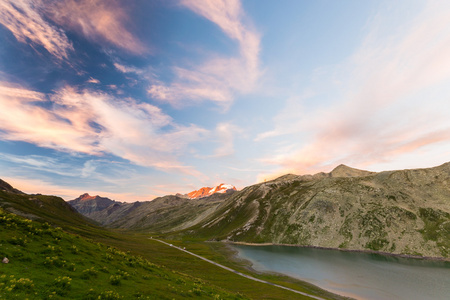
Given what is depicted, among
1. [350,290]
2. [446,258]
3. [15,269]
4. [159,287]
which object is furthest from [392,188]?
[15,269]

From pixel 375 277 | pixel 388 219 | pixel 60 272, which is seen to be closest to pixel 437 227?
pixel 388 219

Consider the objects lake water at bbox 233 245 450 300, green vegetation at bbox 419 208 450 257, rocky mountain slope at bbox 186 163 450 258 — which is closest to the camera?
lake water at bbox 233 245 450 300

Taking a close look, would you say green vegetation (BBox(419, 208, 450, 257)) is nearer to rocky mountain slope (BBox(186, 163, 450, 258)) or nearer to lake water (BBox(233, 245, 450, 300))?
rocky mountain slope (BBox(186, 163, 450, 258))

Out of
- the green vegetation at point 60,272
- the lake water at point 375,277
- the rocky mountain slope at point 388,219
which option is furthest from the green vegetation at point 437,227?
the green vegetation at point 60,272

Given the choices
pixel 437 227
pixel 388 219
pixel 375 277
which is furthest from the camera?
pixel 388 219

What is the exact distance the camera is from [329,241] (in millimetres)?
163125

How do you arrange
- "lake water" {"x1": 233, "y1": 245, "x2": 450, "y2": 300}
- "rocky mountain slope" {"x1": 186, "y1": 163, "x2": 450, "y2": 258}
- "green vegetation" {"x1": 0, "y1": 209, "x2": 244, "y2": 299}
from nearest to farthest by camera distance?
1. "green vegetation" {"x1": 0, "y1": 209, "x2": 244, "y2": 299}
2. "lake water" {"x1": 233, "y1": 245, "x2": 450, "y2": 300}
3. "rocky mountain slope" {"x1": 186, "y1": 163, "x2": 450, "y2": 258}

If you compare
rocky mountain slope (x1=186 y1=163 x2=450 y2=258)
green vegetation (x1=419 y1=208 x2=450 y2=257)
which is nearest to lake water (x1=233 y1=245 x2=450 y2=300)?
green vegetation (x1=419 y1=208 x2=450 y2=257)

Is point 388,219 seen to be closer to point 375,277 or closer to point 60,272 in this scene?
point 375,277

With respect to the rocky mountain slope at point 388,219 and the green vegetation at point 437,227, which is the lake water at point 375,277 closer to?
the green vegetation at point 437,227

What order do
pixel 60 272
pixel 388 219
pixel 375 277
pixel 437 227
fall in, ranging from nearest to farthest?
pixel 60 272, pixel 375 277, pixel 437 227, pixel 388 219

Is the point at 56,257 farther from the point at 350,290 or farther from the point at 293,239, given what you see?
the point at 293,239

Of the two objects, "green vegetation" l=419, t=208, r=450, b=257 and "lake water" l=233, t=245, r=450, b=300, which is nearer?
"lake water" l=233, t=245, r=450, b=300

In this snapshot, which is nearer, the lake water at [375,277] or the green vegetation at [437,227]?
the lake water at [375,277]
